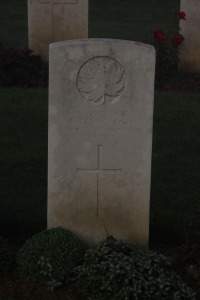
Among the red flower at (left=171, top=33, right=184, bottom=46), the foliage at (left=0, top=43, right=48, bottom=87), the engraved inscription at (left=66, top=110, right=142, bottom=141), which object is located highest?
the red flower at (left=171, top=33, right=184, bottom=46)

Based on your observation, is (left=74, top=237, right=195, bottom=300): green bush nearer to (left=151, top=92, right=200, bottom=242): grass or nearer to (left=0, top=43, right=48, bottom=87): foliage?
(left=151, top=92, right=200, bottom=242): grass

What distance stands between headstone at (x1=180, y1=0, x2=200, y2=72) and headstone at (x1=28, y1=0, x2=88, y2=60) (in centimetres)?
149

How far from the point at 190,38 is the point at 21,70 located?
2.67m

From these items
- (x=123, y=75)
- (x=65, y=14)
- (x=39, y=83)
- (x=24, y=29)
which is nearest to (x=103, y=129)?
(x=123, y=75)

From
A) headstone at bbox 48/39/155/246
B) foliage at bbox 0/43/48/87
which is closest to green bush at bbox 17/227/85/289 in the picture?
headstone at bbox 48/39/155/246

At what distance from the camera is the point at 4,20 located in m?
20.6

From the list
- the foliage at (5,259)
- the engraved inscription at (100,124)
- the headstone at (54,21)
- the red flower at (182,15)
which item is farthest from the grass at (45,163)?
the headstone at (54,21)

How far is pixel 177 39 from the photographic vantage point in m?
13.2

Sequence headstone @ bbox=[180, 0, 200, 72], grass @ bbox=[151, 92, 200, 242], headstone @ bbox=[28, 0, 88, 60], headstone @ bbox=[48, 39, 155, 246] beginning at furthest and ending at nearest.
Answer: headstone @ bbox=[28, 0, 88, 60] → headstone @ bbox=[180, 0, 200, 72] → grass @ bbox=[151, 92, 200, 242] → headstone @ bbox=[48, 39, 155, 246]

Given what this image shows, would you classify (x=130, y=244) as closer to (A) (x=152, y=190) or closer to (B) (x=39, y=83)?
(A) (x=152, y=190)

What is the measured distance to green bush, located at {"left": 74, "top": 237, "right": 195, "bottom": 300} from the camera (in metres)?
5.71

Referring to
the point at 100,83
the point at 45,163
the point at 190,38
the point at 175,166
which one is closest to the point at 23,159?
the point at 45,163

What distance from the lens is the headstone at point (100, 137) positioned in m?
6.18

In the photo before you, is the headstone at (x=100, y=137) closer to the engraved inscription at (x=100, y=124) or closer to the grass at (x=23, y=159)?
the engraved inscription at (x=100, y=124)
